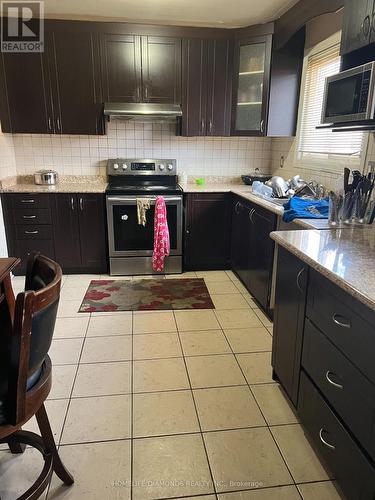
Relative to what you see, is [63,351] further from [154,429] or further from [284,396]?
[284,396]

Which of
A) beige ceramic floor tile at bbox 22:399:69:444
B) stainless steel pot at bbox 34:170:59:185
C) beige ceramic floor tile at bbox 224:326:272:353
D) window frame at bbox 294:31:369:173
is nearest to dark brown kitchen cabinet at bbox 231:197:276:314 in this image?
beige ceramic floor tile at bbox 224:326:272:353

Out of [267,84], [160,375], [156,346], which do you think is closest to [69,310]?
[156,346]

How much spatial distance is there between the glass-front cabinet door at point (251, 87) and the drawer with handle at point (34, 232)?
7.10 feet

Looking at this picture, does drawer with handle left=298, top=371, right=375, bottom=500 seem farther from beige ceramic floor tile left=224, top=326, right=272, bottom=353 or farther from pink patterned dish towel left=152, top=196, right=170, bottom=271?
pink patterned dish towel left=152, top=196, right=170, bottom=271

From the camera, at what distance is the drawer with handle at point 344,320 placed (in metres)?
1.15

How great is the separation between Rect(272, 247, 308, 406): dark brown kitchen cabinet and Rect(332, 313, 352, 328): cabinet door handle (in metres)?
0.26

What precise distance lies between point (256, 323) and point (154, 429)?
129cm

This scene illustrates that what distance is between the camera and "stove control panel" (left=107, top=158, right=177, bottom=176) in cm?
383

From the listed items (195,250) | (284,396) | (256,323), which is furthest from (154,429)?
(195,250)

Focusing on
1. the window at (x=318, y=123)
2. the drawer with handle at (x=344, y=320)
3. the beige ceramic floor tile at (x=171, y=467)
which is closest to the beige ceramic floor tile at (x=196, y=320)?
the beige ceramic floor tile at (x=171, y=467)

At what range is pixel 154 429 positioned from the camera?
5.62 ft

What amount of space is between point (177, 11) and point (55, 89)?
1.35 m

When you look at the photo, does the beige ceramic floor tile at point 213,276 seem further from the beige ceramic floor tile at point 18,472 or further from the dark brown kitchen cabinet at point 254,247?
the beige ceramic floor tile at point 18,472

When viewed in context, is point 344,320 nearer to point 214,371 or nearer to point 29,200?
point 214,371
